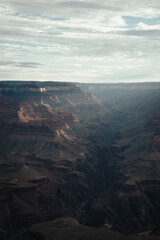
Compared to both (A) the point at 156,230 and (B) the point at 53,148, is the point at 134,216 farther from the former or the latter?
(B) the point at 53,148

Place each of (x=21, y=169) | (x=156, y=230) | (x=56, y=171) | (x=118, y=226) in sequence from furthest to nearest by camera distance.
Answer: (x=56, y=171), (x=21, y=169), (x=118, y=226), (x=156, y=230)

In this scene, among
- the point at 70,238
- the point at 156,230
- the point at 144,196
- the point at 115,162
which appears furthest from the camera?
the point at 115,162

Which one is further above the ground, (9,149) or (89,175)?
(9,149)

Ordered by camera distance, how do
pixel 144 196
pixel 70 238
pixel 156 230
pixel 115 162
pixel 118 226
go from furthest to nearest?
pixel 115 162
pixel 144 196
pixel 118 226
pixel 156 230
pixel 70 238

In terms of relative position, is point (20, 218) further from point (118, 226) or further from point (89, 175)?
point (89, 175)

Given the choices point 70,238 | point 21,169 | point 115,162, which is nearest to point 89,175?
point 115,162

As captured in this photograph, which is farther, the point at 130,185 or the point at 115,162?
the point at 115,162

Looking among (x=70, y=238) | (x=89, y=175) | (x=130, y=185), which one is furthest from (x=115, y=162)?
(x=70, y=238)

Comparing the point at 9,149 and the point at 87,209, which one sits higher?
the point at 9,149

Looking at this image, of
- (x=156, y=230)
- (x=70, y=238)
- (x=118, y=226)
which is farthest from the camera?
(x=118, y=226)
